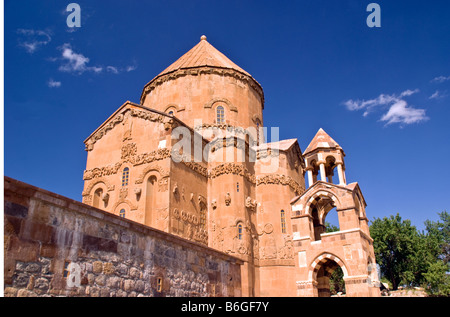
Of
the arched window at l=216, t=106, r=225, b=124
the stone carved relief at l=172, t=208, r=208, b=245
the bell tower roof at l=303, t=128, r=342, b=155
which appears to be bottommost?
the stone carved relief at l=172, t=208, r=208, b=245

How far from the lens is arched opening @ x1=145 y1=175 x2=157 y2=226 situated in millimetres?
19869

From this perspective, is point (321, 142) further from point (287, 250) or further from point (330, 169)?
point (287, 250)

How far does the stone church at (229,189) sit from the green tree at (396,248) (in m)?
17.8

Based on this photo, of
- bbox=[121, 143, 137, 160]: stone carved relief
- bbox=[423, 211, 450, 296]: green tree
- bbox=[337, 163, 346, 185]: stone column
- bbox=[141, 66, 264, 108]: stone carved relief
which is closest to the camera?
bbox=[121, 143, 137, 160]: stone carved relief

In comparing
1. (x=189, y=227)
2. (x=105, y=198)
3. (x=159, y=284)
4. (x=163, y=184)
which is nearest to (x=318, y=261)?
(x=189, y=227)

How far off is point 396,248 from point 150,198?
30545 millimetres

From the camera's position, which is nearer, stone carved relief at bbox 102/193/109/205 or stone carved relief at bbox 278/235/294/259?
stone carved relief at bbox 102/193/109/205

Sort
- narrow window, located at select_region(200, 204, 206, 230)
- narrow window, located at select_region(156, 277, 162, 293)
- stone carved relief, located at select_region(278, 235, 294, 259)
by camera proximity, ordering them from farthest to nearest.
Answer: stone carved relief, located at select_region(278, 235, 294, 259), narrow window, located at select_region(200, 204, 206, 230), narrow window, located at select_region(156, 277, 162, 293)

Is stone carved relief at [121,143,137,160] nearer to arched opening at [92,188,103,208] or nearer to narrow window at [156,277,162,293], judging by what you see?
arched opening at [92,188,103,208]

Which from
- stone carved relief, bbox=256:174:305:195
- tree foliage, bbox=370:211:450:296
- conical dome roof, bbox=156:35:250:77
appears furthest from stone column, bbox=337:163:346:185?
tree foliage, bbox=370:211:450:296

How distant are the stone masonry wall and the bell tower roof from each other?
556 inches

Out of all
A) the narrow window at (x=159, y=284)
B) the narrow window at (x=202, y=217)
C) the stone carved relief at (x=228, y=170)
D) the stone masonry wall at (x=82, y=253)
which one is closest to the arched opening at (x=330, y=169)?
the stone carved relief at (x=228, y=170)

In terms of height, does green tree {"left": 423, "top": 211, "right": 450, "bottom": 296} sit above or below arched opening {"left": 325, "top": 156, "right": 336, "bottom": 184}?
below

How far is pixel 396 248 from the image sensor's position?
1581 inches
